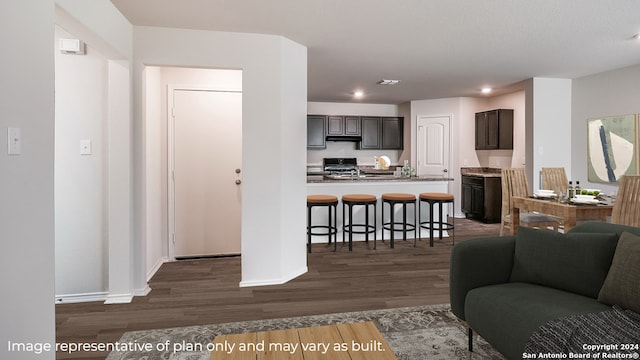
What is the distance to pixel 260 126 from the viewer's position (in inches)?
143

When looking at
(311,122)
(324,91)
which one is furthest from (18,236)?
(311,122)

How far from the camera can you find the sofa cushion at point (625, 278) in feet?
5.70

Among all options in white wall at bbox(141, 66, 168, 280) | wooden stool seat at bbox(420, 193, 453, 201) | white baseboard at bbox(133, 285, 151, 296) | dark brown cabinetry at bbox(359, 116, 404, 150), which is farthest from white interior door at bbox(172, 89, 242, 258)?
dark brown cabinetry at bbox(359, 116, 404, 150)

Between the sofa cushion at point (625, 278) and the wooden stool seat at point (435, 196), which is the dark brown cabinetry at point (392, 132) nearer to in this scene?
the wooden stool seat at point (435, 196)

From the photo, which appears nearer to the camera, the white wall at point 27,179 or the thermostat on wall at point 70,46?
the white wall at point 27,179

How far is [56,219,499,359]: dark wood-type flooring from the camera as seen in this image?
2.79 m

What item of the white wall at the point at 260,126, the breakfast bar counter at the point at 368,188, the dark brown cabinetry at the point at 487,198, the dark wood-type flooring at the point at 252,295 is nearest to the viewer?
the dark wood-type flooring at the point at 252,295

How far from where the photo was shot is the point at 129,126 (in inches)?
126

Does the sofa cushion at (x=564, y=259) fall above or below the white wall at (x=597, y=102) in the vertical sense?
below

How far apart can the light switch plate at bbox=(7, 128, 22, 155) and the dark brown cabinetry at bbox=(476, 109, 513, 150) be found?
23.5ft

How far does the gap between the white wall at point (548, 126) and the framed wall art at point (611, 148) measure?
0.33 meters

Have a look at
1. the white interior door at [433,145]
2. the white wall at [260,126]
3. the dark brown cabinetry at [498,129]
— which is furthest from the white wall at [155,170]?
the dark brown cabinetry at [498,129]

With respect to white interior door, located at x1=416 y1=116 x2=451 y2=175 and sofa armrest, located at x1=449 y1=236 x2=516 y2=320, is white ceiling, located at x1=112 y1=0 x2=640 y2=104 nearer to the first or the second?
sofa armrest, located at x1=449 y1=236 x2=516 y2=320

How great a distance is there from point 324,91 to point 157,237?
412cm
